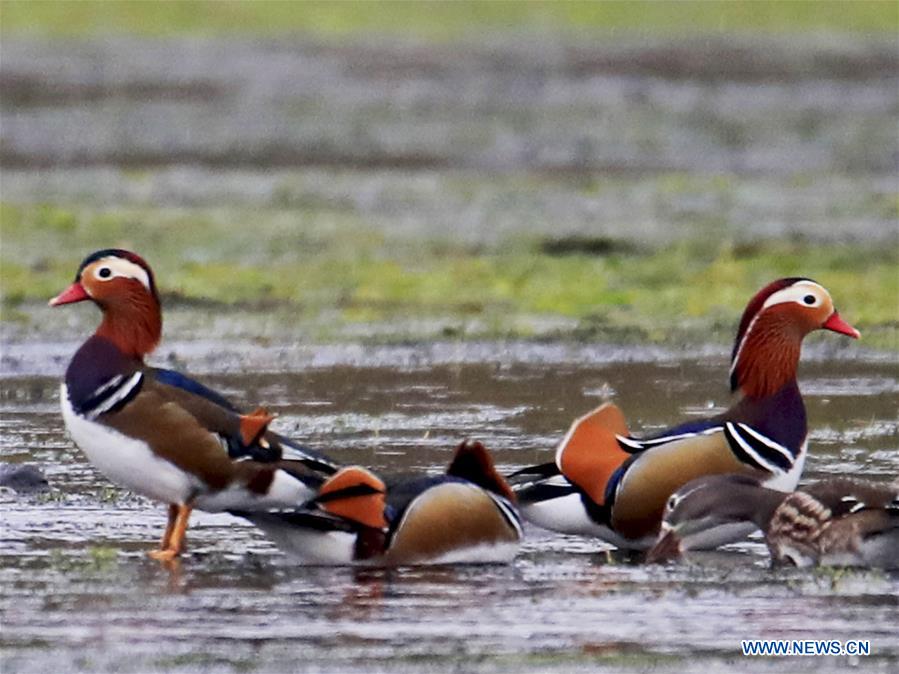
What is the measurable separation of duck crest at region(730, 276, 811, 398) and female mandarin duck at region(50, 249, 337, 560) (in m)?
1.58

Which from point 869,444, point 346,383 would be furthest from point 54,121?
point 869,444

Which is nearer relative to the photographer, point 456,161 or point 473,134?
point 456,161

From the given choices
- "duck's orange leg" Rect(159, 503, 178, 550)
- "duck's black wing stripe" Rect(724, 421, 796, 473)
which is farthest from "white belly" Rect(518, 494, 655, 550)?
"duck's orange leg" Rect(159, 503, 178, 550)

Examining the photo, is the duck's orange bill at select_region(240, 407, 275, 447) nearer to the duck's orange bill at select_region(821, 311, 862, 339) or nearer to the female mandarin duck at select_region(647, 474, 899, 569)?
the female mandarin duck at select_region(647, 474, 899, 569)

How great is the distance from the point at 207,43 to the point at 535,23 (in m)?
6.18

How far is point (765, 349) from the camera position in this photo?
8.68 m

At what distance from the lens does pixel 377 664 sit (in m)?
6.63

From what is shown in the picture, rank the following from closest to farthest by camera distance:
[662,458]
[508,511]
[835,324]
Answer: [508,511] < [662,458] < [835,324]

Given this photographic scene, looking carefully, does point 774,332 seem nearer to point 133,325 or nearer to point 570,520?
point 570,520

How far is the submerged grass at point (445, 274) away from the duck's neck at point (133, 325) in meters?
5.31

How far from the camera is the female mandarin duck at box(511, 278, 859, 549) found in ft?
27.5

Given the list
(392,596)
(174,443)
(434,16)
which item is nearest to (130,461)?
(174,443)

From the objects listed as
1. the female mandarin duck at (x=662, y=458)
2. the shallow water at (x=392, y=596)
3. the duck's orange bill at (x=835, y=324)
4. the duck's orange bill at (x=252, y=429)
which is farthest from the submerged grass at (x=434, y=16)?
the duck's orange bill at (x=252, y=429)

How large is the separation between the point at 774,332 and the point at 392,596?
6.60 ft
